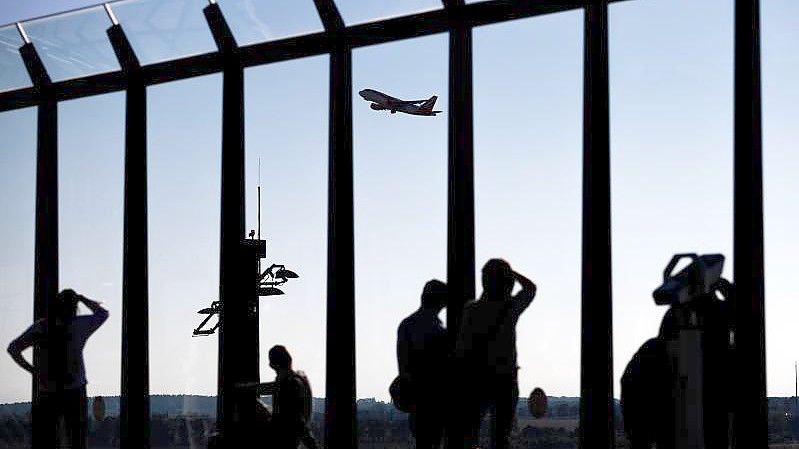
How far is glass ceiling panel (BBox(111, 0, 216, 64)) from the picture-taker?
849 centimetres

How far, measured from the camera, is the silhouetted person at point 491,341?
5750 millimetres

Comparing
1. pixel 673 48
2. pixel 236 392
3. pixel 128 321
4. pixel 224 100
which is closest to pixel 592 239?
pixel 673 48

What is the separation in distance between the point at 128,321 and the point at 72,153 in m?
1.39

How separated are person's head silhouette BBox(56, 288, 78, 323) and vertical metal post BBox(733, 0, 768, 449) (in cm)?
368

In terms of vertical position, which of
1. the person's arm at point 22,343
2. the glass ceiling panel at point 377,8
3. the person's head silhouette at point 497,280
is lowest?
the person's arm at point 22,343

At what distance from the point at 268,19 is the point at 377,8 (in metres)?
0.87

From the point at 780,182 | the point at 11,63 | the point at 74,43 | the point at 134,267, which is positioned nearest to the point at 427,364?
the point at 780,182

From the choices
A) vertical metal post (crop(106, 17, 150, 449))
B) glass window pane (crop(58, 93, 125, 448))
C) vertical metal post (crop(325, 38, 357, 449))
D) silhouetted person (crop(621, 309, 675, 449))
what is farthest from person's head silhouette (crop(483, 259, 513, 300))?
glass window pane (crop(58, 93, 125, 448))

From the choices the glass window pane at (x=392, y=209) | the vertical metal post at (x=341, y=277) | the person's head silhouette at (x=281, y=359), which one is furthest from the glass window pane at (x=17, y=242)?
the person's head silhouette at (x=281, y=359)

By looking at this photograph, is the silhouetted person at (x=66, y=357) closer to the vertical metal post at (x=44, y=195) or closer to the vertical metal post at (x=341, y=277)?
the vertical metal post at (x=341, y=277)

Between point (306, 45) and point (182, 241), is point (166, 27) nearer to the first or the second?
point (306, 45)

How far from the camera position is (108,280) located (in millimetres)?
8953

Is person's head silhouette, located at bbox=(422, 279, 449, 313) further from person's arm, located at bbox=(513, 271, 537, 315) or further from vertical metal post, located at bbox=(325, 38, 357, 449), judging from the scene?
vertical metal post, located at bbox=(325, 38, 357, 449)

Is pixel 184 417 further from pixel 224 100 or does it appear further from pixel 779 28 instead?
pixel 779 28
